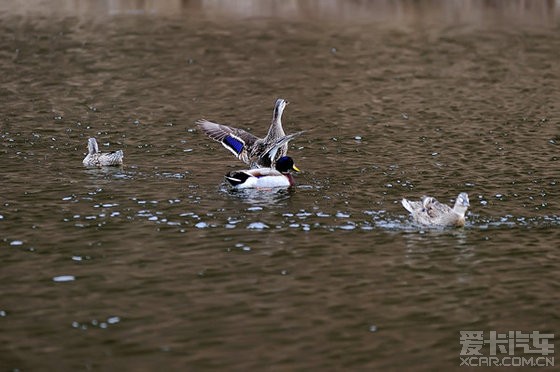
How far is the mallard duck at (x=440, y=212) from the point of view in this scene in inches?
846

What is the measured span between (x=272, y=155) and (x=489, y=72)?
20.1 m

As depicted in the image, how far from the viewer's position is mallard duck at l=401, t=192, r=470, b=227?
70.5ft

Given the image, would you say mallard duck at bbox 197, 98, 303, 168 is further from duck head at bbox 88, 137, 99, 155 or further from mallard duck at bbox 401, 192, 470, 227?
mallard duck at bbox 401, 192, 470, 227

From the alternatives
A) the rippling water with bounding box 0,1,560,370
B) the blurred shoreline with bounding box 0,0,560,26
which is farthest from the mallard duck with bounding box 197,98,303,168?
the blurred shoreline with bounding box 0,0,560,26

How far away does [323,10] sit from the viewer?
2584 inches

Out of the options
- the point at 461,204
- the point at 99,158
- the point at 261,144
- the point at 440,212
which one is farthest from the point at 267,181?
the point at 461,204

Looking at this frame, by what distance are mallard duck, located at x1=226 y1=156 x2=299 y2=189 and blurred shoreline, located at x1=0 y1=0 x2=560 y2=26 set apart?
113 ft

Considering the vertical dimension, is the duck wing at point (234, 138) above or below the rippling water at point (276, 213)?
above

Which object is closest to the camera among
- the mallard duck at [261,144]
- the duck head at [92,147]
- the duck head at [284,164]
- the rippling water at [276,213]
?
the rippling water at [276,213]

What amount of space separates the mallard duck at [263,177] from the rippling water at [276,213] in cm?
39

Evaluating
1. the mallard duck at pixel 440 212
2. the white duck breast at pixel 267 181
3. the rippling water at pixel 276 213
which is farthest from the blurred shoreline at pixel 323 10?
the mallard duck at pixel 440 212

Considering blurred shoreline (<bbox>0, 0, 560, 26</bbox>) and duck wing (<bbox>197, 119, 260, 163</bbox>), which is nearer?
duck wing (<bbox>197, 119, 260, 163</bbox>)

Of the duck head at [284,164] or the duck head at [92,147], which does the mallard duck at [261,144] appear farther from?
the duck head at [92,147]

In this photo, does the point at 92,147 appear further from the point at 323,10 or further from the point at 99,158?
the point at 323,10
